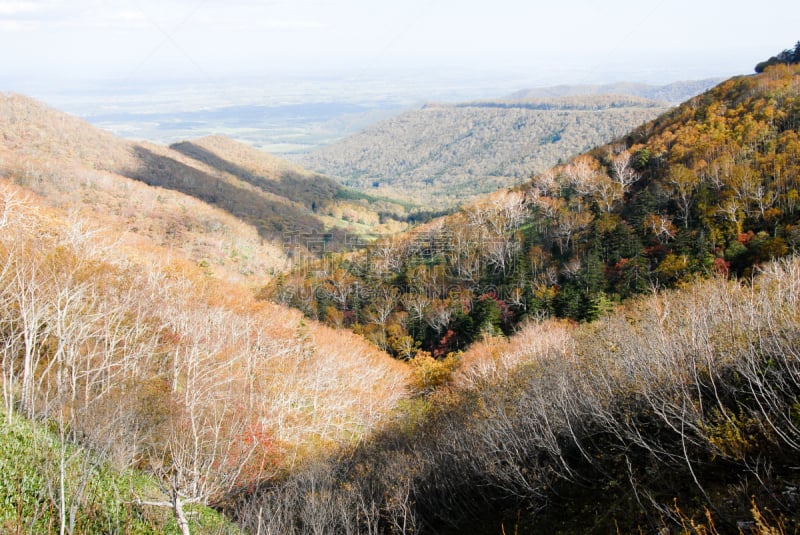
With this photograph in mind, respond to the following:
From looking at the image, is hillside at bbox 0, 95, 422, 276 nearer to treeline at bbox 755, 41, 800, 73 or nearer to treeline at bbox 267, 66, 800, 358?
treeline at bbox 267, 66, 800, 358

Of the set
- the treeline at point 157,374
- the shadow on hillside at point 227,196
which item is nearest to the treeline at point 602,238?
the treeline at point 157,374

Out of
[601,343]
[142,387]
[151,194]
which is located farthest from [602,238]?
[151,194]

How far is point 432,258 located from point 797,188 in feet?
150

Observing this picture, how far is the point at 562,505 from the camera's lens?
10.7 m

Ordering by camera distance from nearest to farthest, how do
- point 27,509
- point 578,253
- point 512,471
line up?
point 27,509, point 512,471, point 578,253

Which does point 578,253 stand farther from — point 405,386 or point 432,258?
point 405,386

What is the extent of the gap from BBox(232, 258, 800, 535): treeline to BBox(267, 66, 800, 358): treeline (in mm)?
26560

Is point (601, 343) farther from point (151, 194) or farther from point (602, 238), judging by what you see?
point (151, 194)

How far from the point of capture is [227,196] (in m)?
175

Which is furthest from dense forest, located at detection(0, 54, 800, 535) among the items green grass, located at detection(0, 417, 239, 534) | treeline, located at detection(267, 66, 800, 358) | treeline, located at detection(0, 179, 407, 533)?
treeline, located at detection(267, 66, 800, 358)

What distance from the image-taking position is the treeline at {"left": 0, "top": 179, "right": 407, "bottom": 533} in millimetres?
10586

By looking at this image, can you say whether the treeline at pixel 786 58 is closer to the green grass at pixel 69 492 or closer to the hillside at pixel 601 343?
the hillside at pixel 601 343

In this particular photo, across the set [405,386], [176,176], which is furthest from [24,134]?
[405,386]

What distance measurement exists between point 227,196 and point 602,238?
155 meters
